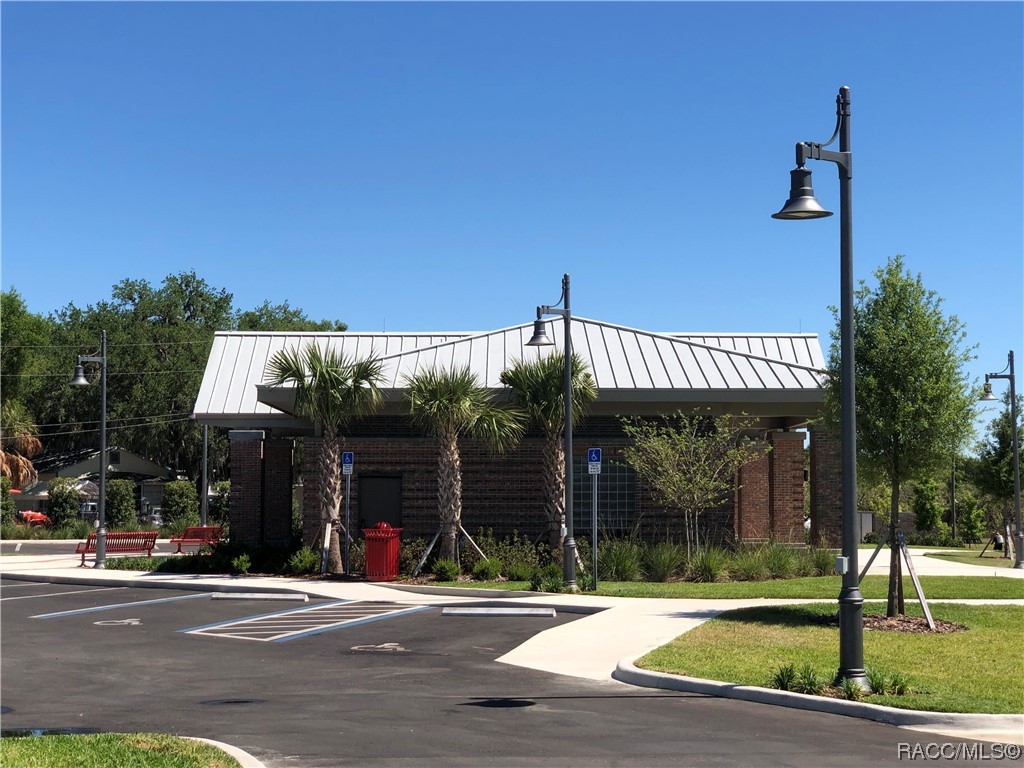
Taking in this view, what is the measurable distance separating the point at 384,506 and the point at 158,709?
18634 millimetres

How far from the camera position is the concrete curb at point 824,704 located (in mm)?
10141

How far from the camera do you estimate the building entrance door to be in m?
30.0

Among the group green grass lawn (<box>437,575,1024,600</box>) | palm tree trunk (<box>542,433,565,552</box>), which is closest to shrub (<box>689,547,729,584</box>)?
green grass lawn (<box>437,575,1024,600</box>)

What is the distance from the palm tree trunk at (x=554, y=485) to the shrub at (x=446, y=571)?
8.57 ft

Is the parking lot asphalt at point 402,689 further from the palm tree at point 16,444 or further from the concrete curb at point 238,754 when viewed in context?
the palm tree at point 16,444

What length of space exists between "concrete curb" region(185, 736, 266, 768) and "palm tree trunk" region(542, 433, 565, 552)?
1776 centimetres

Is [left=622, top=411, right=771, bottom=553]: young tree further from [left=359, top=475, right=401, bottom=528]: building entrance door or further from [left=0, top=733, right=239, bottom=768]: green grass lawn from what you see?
[left=0, top=733, right=239, bottom=768]: green grass lawn

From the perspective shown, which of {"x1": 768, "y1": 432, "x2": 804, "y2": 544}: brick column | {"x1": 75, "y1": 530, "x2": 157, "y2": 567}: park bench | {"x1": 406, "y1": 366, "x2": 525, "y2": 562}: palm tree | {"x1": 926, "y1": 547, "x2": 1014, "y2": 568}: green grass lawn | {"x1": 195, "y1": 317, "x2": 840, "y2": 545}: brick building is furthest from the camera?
{"x1": 926, "y1": 547, "x2": 1014, "y2": 568}: green grass lawn

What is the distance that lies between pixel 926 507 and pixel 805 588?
29.0 metres

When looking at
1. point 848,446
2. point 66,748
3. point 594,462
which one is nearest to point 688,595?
point 594,462

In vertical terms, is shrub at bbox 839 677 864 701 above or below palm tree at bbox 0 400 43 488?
below

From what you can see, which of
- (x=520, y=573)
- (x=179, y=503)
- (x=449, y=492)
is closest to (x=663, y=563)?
(x=520, y=573)

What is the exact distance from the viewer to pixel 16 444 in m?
61.0

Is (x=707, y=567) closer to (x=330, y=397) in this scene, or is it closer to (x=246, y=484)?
(x=330, y=397)
